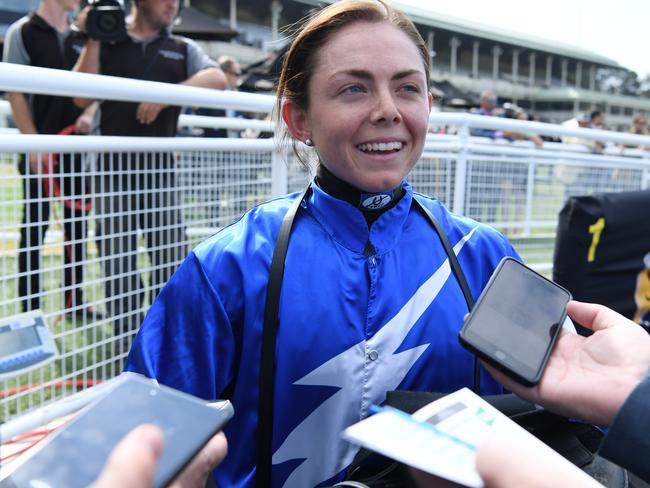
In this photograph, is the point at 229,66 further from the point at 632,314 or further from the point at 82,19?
the point at 632,314

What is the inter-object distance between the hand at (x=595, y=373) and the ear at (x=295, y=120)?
873 millimetres

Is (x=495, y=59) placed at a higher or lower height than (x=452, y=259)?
higher

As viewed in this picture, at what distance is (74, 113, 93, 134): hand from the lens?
326 centimetres

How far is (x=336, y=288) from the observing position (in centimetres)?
150

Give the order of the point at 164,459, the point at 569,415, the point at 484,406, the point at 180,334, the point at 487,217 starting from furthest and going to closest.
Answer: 1. the point at 487,217
2. the point at 180,334
3. the point at 569,415
4. the point at 484,406
5. the point at 164,459

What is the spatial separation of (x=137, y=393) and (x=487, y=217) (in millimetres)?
3845

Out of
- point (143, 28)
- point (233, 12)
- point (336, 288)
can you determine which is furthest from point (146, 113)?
point (233, 12)

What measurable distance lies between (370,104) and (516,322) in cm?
65

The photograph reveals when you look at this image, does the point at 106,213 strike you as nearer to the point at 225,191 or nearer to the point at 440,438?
the point at 225,191

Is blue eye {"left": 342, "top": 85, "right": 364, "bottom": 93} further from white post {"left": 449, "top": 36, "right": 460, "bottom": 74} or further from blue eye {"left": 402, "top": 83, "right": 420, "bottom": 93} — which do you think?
white post {"left": 449, "top": 36, "right": 460, "bottom": 74}

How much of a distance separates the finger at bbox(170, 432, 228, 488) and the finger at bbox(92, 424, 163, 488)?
4.8 inches

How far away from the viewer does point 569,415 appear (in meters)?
1.15

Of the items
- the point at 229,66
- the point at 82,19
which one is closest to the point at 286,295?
the point at 82,19

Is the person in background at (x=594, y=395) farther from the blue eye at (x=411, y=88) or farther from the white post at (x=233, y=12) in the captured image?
the white post at (x=233, y=12)
